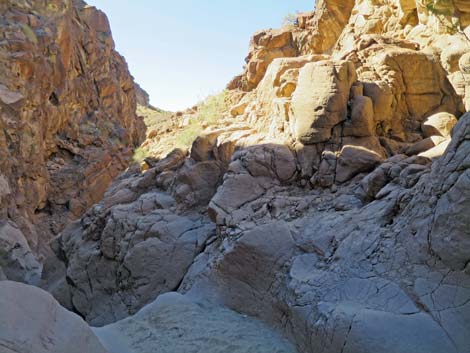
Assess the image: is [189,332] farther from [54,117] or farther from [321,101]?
[54,117]

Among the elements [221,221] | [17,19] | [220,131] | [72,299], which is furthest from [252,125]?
[17,19]

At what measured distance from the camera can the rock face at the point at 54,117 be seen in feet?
63.7

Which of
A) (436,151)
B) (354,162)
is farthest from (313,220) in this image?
(436,151)

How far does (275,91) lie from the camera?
31.2ft

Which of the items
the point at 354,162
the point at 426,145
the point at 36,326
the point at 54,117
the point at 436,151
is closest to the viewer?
the point at 36,326

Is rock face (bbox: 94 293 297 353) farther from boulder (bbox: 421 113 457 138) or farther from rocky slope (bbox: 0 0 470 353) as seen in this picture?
boulder (bbox: 421 113 457 138)

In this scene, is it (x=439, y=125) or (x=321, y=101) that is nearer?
(x=321, y=101)

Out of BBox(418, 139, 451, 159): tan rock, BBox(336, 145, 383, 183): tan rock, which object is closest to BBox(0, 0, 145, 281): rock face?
BBox(336, 145, 383, 183): tan rock

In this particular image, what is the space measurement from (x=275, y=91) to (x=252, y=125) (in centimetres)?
103

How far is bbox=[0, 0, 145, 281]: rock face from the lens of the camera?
19.4 metres

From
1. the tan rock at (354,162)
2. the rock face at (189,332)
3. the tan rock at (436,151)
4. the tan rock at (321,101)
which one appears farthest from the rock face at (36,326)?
the tan rock at (436,151)

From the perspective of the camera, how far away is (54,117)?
2348cm

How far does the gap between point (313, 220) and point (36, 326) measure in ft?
14.1

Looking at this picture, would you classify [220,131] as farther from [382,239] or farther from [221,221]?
[382,239]
